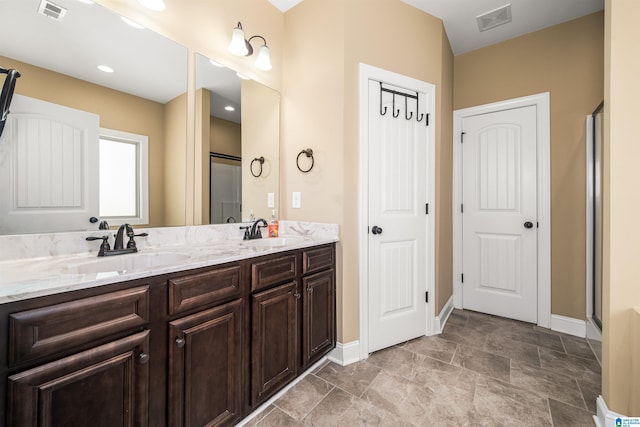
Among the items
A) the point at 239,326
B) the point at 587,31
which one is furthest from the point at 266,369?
the point at 587,31

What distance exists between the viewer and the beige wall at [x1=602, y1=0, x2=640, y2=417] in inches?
54.6

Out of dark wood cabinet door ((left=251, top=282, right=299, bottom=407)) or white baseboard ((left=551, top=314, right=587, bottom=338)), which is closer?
dark wood cabinet door ((left=251, top=282, right=299, bottom=407))

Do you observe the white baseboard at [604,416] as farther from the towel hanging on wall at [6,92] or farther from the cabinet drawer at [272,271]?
the towel hanging on wall at [6,92]

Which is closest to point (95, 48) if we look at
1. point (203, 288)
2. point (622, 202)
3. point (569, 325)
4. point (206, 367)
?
point (203, 288)

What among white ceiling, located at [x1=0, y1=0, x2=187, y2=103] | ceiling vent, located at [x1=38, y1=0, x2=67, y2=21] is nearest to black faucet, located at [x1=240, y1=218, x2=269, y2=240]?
white ceiling, located at [x1=0, y1=0, x2=187, y2=103]

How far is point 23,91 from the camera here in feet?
4.00

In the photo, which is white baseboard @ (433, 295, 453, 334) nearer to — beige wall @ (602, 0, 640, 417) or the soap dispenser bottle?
beige wall @ (602, 0, 640, 417)

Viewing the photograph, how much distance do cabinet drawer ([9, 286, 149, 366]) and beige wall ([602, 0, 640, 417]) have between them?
7.26ft

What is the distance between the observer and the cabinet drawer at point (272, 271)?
1465 millimetres

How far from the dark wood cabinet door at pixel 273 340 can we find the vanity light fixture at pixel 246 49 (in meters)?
1.68

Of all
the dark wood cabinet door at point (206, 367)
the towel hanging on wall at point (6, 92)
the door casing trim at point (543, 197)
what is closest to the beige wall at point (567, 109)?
the door casing trim at point (543, 197)

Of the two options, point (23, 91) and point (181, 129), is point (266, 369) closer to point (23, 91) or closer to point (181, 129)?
point (181, 129)

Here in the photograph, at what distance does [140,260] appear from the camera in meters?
1.45

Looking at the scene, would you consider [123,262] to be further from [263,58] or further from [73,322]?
[263,58]
